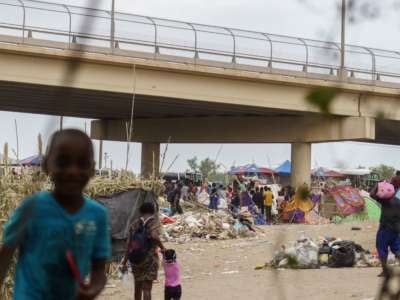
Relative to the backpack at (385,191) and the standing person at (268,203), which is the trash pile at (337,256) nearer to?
the backpack at (385,191)

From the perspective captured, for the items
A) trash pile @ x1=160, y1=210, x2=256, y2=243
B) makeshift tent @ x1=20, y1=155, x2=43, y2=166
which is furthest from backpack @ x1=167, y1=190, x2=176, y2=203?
makeshift tent @ x1=20, y1=155, x2=43, y2=166

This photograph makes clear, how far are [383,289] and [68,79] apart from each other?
2.28 ft

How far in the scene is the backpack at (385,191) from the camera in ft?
35.4

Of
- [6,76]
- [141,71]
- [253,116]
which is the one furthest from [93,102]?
[253,116]

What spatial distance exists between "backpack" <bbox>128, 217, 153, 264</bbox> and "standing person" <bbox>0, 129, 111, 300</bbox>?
624 centimetres

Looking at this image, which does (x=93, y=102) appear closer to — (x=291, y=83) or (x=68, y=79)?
(x=291, y=83)

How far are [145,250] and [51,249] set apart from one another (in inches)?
252

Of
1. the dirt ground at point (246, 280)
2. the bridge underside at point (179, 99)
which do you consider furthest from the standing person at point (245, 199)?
the dirt ground at point (246, 280)

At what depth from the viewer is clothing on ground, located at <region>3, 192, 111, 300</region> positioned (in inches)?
93.7

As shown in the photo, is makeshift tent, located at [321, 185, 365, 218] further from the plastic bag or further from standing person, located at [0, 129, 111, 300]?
standing person, located at [0, 129, 111, 300]

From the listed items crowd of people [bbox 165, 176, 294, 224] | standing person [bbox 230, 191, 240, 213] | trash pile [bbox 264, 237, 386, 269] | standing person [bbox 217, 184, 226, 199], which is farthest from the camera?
standing person [bbox 217, 184, 226, 199]

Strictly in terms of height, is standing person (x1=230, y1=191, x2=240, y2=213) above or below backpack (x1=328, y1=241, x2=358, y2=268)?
above

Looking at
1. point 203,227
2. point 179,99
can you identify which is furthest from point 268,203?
point 203,227

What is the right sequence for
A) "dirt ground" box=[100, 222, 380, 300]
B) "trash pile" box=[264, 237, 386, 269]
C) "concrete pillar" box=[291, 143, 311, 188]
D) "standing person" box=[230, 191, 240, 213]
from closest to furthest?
"dirt ground" box=[100, 222, 380, 300] < "trash pile" box=[264, 237, 386, 269] < "standing person" box=[230, 191, 240, 213] < "concrete pillar" box=[291, 143, 311, 188]
